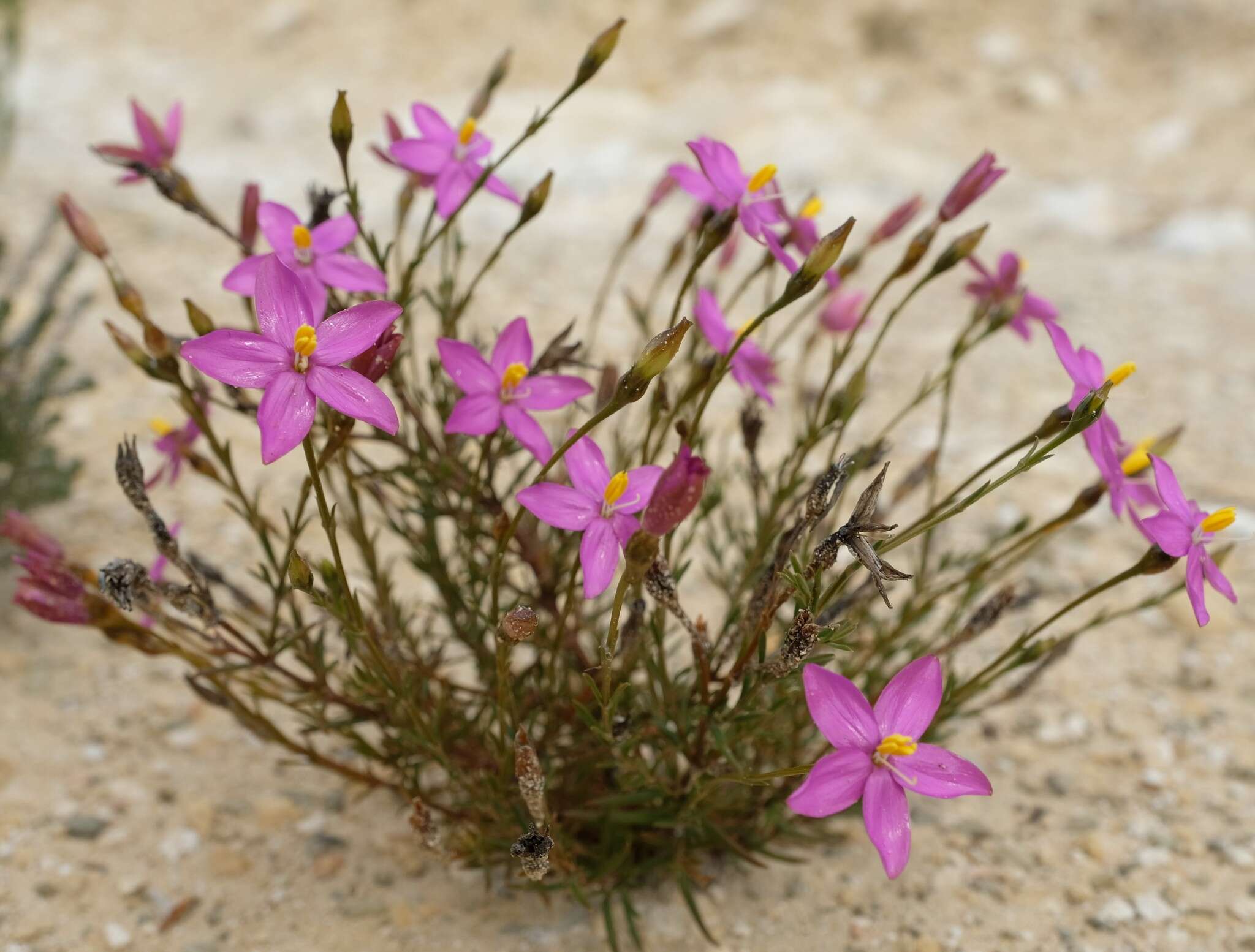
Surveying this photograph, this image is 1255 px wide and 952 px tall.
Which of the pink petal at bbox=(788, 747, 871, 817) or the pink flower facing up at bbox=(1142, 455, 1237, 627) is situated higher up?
the pink flower facing up at bbox=(1142, 455, 1237, 627)

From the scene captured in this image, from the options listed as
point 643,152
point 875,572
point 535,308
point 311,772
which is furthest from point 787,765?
point 643,152

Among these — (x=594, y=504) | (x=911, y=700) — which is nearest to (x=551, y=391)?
(x=594, y=504)

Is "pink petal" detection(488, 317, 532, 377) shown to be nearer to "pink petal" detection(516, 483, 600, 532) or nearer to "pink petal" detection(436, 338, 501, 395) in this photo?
"pink petal" detection(436, 338, 501, 395)

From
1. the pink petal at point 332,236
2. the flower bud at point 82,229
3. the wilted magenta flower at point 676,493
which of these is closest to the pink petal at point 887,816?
the wilted magenta flower at point 676,493

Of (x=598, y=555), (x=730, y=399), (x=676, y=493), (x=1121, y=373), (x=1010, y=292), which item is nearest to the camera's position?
(x=676, y=493)

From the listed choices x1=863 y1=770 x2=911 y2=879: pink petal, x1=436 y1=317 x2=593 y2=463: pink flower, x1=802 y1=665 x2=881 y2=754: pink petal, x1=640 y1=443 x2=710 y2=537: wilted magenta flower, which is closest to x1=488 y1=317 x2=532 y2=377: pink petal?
x1=436 y1=317 x2=593 y2=463: pink flower

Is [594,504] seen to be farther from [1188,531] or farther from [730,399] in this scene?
[730,399]

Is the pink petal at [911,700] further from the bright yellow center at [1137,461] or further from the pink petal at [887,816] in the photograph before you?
the bright yellow center at [1137,461]
